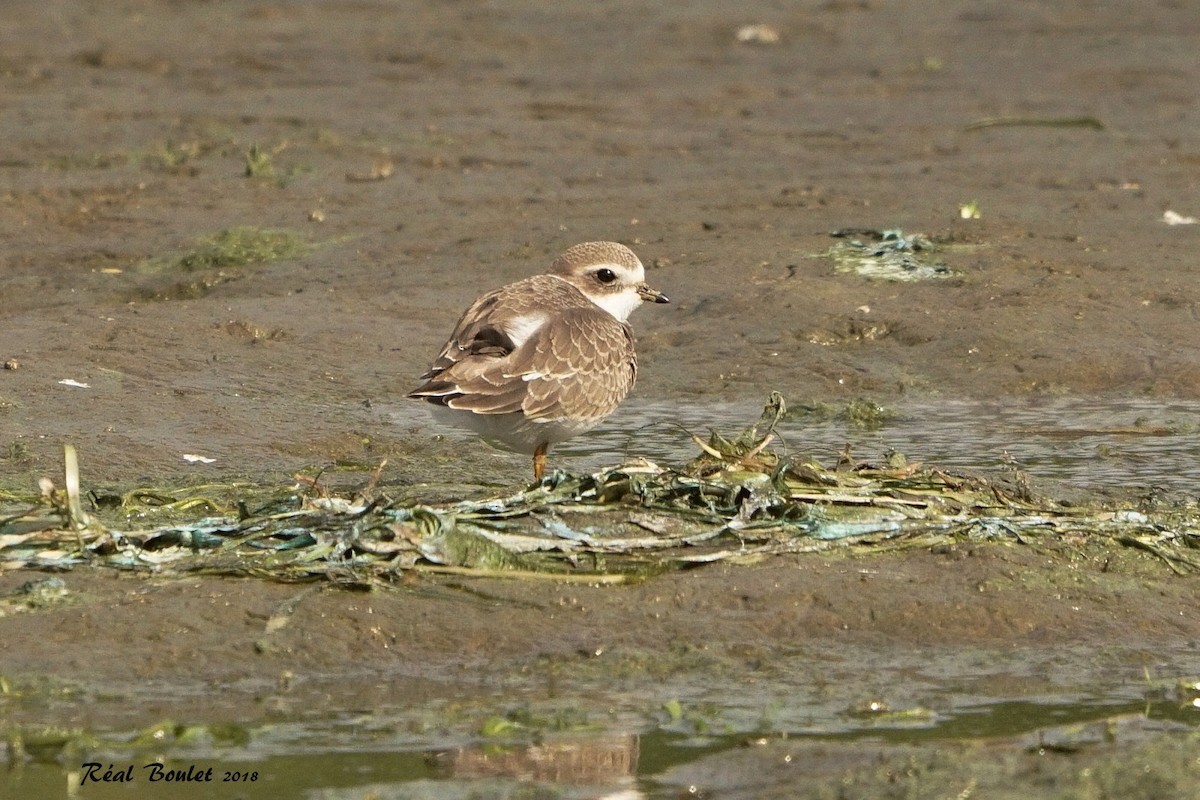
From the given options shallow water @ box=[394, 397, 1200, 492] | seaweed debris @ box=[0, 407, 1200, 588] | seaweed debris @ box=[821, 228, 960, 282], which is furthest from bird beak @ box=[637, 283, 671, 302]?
seaweed debris @ box=[821, 228, 960, 282]

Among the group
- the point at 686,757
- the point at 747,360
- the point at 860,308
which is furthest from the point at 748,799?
the point at 860,308

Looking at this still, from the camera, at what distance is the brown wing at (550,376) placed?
6.98 meters

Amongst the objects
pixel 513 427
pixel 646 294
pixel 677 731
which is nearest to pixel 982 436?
pixel 646 294

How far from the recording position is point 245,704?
522 cm

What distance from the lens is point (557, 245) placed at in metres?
11.7

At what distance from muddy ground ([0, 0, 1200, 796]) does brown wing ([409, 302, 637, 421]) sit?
0.57 metres

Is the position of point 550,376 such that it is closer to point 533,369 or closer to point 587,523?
point 533,369

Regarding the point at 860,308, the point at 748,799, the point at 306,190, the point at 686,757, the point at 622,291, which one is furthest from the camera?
the point at 306,190

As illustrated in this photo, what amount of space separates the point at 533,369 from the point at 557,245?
466 cm

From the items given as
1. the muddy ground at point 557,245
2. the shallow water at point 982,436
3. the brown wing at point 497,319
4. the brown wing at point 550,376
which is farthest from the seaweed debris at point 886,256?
the brown wing at point 550,376

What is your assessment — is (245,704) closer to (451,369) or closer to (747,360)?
(451,369)

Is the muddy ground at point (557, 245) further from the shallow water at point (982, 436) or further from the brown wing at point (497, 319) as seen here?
the brown wing at point (497, 319)

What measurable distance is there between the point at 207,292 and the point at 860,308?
3685 mm

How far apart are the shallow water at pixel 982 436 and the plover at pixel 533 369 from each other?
1.65 ft
